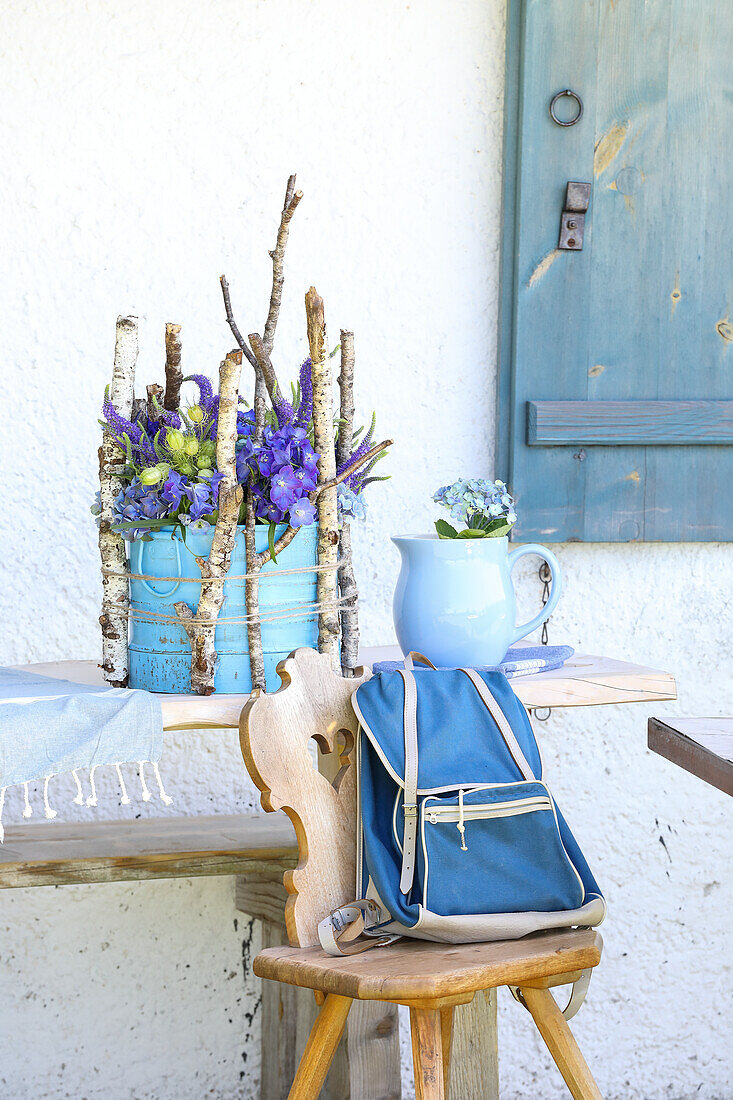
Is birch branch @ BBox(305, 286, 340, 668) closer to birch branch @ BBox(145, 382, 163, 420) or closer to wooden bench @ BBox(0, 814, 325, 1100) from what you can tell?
birch branch @ BBox(145, 382, 163, 420)

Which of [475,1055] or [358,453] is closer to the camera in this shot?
[358,453]

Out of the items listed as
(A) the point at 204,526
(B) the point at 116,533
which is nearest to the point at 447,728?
(A) the point at 204,526

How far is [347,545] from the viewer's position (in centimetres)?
146

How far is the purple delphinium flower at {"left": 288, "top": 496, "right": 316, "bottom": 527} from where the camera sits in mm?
1300

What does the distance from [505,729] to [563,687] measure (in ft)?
0.54

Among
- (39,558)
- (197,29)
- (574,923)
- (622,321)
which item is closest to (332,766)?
(574,923)

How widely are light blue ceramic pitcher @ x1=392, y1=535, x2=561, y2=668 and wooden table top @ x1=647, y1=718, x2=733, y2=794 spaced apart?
0.26 m

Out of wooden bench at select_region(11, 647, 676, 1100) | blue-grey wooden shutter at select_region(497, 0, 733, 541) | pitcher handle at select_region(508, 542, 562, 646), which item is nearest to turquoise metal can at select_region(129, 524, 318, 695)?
wooden bench at select_region(11, 647, 676, 1100)

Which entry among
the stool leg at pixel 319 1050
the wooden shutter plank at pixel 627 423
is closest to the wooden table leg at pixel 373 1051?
the stool leg at pixel 319 1050

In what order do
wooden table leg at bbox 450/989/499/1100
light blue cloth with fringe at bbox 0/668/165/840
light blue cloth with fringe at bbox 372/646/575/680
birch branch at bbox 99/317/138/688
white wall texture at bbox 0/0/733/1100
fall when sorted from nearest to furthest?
light blue cloth with fringe at bbox 0/668/165/840
birch branch at bbox 99/317/138/688
light blue cloth with fringe at bbox 372/646/575/680
wooden table leg at bbox 450/989/499/1100
white wall texture at bbox 0/0/733/1100

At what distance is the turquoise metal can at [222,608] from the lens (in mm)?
1327

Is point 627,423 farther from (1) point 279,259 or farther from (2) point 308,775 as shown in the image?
(2) point 308,775

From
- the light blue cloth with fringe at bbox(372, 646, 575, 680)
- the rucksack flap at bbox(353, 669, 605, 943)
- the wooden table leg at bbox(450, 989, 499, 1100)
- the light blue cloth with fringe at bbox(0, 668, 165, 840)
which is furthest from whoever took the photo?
the wooden table leg at bbox(450, 989, 499, 1100)

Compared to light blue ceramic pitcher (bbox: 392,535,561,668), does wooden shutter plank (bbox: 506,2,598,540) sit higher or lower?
higher
